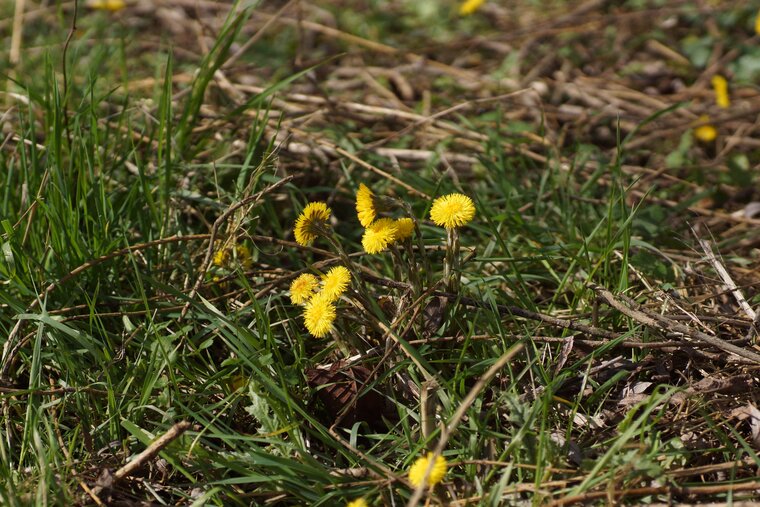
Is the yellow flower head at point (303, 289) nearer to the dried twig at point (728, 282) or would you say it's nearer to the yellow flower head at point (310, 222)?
the yellow flower head at point (310, 222)

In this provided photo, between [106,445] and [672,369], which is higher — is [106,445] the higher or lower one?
the lower one

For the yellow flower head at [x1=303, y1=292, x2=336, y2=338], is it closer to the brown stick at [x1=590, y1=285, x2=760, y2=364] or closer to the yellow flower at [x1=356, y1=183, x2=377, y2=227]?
the yellow flower at [x1=356, y1=183, x2=377, y2=227]

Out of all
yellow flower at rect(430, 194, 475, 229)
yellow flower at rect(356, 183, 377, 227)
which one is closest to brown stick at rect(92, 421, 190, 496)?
yellow flower at rect(356, 183, 377, 227)

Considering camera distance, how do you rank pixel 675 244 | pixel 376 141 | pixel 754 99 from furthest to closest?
pixel 754 99, pixel 376 141, pixel 675 244

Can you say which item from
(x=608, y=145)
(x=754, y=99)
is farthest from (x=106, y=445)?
(x=754, y=99)

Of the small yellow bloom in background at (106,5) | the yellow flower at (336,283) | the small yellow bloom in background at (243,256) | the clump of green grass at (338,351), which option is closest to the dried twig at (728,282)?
the clump of green grass at (338,351)

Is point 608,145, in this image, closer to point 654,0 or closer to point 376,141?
point 376,141

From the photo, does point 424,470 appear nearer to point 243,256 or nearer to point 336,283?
point 336,283
